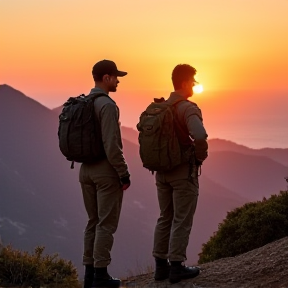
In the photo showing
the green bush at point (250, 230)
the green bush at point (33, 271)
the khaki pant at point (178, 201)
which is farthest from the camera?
the green bush at point (250, 230)

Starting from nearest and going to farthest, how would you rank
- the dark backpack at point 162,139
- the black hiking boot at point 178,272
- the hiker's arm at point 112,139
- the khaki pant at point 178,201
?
the hiker's arm at point 112,139 < the dark backpack at point 162,139 < the khaki pant at point 178,201 < the black hiking boot at point 178,272

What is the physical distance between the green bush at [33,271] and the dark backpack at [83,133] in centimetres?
275

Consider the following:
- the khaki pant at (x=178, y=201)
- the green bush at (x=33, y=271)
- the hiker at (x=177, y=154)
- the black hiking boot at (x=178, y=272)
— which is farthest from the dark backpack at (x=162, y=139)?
the green bush at (x=33, y=271)

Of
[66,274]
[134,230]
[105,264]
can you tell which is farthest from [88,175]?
[134,230]

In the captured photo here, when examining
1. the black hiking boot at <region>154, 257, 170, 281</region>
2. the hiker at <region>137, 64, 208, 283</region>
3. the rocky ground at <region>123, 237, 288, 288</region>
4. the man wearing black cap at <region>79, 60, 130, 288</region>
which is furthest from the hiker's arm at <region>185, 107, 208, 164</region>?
the rocky ground at <region>123, 237, 288, 288</region>

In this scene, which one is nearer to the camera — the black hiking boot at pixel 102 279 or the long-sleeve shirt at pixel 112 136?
the long-sleeve shirt at pixel 112 136

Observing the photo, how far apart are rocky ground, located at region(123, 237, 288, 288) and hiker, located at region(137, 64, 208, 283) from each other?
38 cm

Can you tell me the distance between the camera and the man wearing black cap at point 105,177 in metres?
7.11

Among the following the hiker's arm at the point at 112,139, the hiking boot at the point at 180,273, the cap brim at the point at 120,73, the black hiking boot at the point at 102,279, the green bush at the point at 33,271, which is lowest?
the black hiking boot at the point at 102,279

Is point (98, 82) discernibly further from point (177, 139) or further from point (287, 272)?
point (287, 272)

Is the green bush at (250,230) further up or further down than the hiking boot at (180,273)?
further up

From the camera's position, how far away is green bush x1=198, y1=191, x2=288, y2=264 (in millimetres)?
11242

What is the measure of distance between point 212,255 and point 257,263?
9.48 ft

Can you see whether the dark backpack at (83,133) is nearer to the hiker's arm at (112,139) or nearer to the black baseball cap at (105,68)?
the hiker's arm at (112,139)
